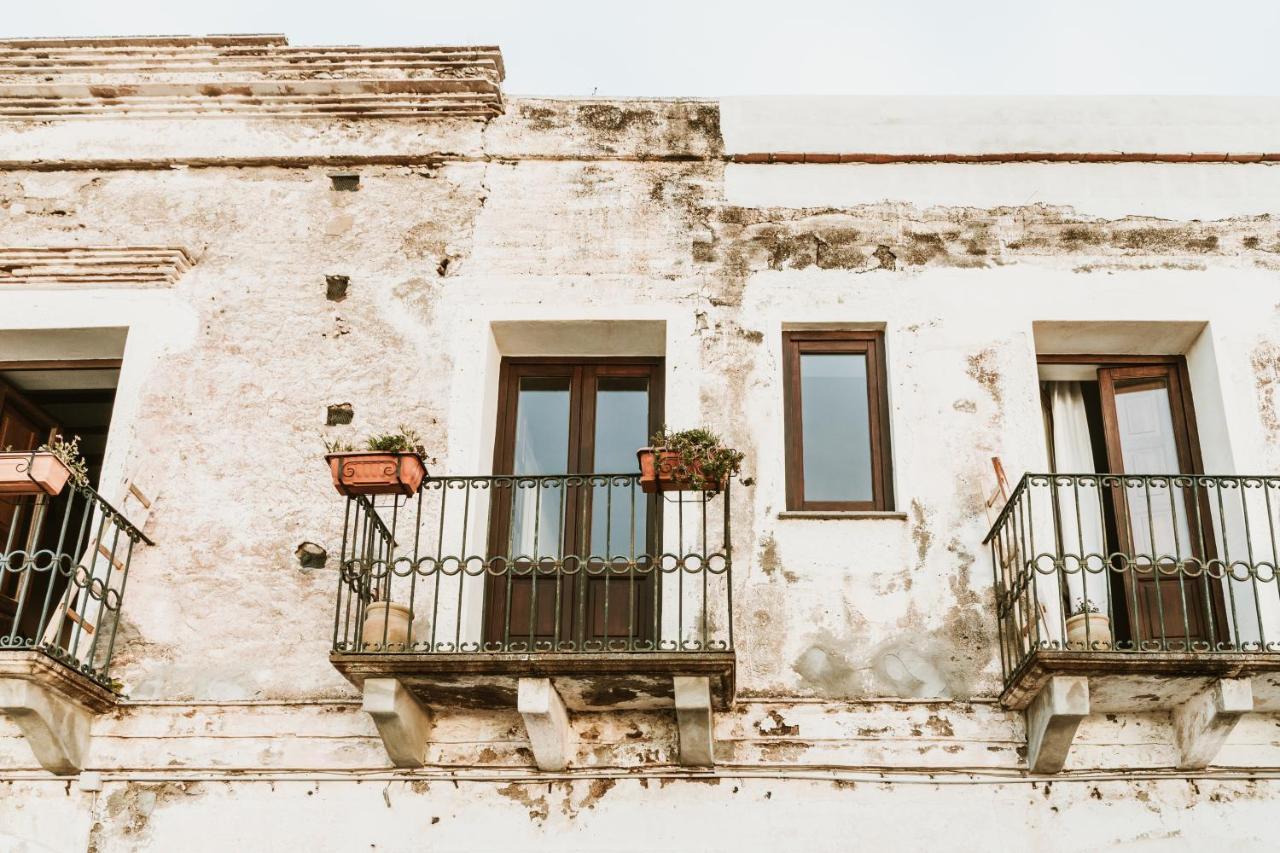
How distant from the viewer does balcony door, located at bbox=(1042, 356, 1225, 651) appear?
28.2 ft

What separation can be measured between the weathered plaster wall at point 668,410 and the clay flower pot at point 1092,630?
0.55 m

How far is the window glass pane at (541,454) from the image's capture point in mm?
8922

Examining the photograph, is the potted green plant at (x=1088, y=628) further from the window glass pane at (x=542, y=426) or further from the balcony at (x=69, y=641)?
the balcony at (x=69, y=641)

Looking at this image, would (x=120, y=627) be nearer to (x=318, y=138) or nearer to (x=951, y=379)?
(x=318, y=138)

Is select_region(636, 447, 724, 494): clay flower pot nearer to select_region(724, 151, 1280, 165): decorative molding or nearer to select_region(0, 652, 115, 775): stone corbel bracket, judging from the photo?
select_region(724, 151, 1280, 165): decorative molding

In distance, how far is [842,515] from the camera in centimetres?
845

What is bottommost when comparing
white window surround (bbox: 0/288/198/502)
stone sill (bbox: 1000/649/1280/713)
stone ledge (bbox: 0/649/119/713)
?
stone ledge (bbox: 0/649/119/713)

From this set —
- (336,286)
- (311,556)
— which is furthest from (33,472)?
(336,286)

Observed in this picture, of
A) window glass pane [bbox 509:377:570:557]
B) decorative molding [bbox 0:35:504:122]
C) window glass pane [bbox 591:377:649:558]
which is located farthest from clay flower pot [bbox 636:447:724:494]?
decorative molding [bbox 0:35:504:122]

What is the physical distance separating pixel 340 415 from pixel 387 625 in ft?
5.36

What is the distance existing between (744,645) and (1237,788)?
265 centimetres

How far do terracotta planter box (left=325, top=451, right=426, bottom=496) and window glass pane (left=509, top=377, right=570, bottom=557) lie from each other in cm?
106

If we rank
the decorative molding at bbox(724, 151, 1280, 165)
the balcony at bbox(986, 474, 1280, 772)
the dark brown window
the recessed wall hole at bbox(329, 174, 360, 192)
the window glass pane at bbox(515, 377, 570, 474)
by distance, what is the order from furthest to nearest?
the recessed wall hole at bbox(329, 174, 360, 192)
the decorative molding at bbox(724, 151, 1280, 165)
the window glass pane at bbox(515, 377, 570, 474)
the dark brown window
the balcony at bbox(986, 474, 1280, 772)

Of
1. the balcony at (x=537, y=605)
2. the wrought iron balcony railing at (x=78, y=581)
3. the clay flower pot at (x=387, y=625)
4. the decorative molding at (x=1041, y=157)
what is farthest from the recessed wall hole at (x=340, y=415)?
the decorative molding at (x=1041, y=157)
